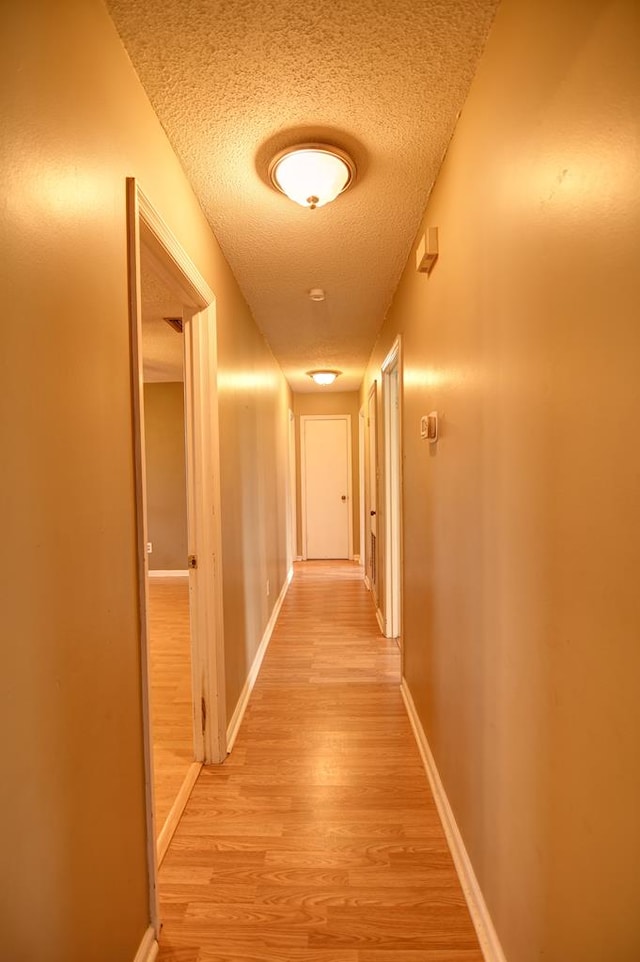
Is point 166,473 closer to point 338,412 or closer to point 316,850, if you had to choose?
point 338,412

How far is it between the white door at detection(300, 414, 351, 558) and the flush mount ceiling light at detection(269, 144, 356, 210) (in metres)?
4.93

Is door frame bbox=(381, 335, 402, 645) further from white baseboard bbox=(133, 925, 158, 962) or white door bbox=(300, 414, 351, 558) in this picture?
white door bbox=(300, 414, 351, 558)

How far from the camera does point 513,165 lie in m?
1.03

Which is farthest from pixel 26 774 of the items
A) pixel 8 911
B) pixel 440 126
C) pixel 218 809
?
pixel 440 126

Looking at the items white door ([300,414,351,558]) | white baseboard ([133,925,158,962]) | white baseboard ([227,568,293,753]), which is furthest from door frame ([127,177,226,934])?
white door ([300,414,351,558])

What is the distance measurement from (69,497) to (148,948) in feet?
4.16

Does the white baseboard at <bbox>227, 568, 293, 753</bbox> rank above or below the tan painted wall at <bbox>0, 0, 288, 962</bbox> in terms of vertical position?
below

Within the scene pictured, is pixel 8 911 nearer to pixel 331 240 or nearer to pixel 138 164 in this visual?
pixel 138 164

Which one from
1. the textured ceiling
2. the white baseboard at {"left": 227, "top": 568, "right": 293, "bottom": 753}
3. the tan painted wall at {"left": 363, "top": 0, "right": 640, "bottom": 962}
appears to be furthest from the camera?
the white baseboard at {"left": 227, "top": 568, "right": 293, "bottom": 753}

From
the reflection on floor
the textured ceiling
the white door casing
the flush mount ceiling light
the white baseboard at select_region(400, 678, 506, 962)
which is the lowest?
the reflection on floor

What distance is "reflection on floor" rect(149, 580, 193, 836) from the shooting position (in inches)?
76.6

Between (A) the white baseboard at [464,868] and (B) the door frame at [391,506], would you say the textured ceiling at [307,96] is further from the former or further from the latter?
(A) the white baseboard at [464,868]

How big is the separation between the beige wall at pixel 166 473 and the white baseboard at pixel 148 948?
481cm

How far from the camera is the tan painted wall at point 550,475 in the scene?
665 mm
